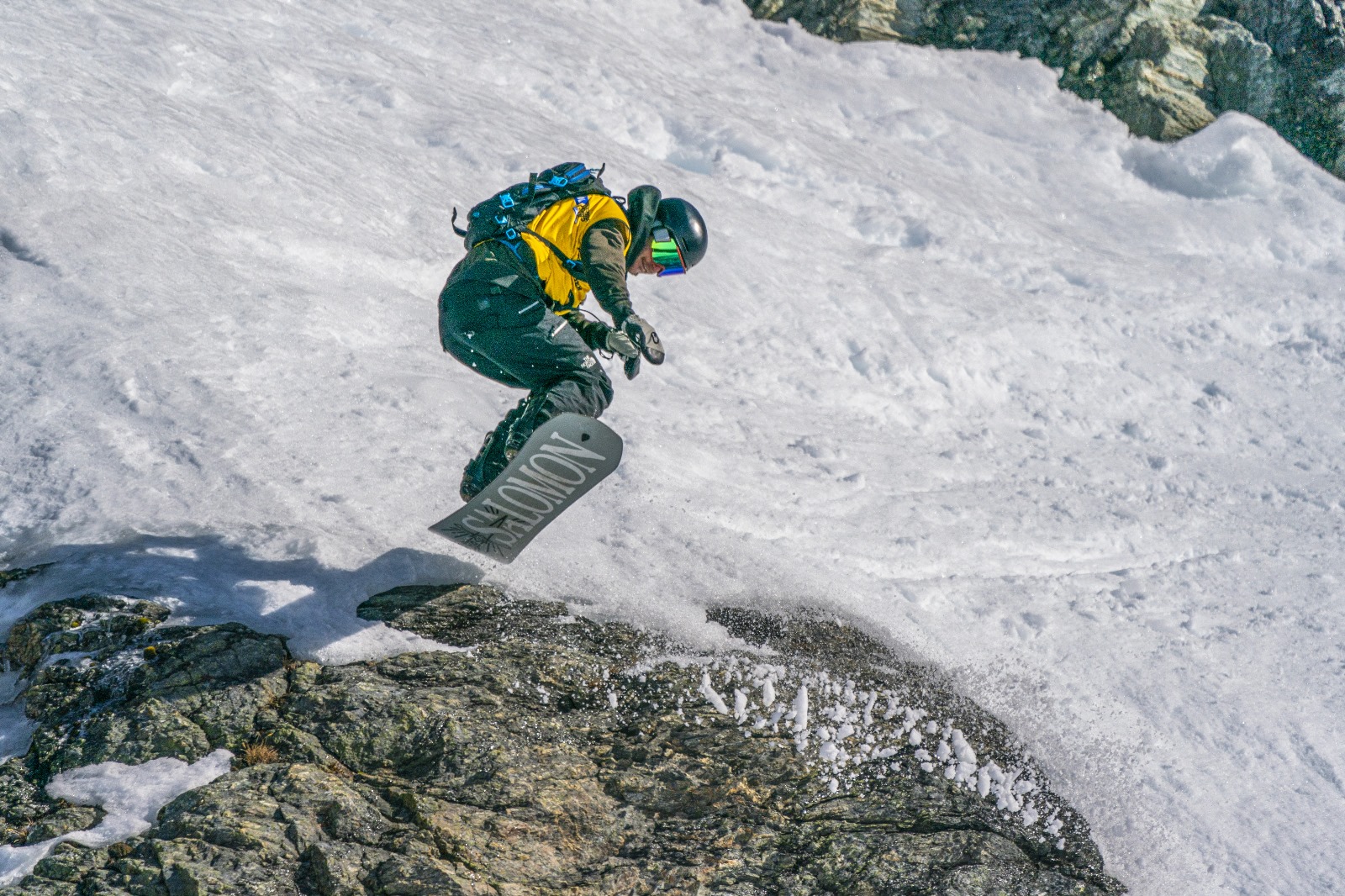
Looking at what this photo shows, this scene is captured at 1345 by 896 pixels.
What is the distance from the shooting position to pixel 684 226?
5.92m

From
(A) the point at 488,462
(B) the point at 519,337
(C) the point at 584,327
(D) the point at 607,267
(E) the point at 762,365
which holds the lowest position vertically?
(E) the point at 762,365

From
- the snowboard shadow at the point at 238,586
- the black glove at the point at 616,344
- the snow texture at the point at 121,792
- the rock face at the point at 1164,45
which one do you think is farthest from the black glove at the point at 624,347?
the rock face at the point at 1164,45

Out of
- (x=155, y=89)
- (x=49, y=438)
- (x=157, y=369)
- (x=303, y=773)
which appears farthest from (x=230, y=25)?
(x=303, y=773)

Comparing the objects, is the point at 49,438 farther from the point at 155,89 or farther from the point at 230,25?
the point at 230,25

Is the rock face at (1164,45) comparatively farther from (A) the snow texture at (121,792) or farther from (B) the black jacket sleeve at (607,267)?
(A) the snow texture at (121,792)

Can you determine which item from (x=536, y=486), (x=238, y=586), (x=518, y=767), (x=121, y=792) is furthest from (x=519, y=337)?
(x=121, y=792)

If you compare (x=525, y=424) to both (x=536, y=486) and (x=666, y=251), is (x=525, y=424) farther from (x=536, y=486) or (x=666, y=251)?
(x=666, y=251)

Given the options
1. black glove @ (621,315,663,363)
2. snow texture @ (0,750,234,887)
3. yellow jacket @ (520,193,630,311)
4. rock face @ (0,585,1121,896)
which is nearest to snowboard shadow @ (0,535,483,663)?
rock face @ (0,585,1121,896)

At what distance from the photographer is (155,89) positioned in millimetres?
10336

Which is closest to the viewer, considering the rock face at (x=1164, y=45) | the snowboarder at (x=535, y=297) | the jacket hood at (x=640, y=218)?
the snowboarder at (x=535, y=297)

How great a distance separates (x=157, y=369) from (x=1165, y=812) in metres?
6.85

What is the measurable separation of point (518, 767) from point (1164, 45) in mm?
15360

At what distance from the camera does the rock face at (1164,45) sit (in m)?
15.0

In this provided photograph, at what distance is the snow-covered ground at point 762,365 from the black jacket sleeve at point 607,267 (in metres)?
1.74
